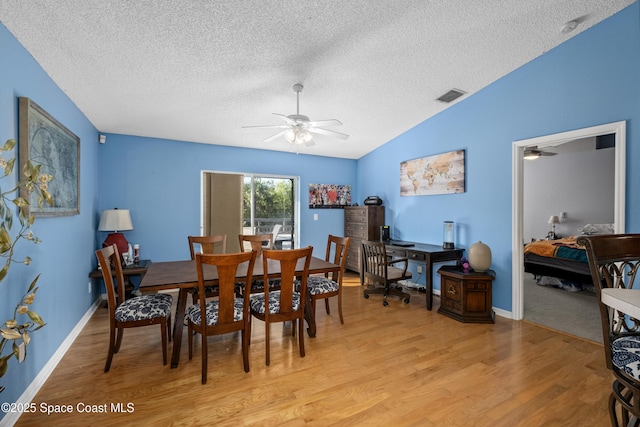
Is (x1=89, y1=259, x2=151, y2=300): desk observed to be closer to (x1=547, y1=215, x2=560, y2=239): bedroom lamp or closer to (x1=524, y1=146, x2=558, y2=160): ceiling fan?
(x1=524, y1=146, x2=558, y2=160): ceiling fan

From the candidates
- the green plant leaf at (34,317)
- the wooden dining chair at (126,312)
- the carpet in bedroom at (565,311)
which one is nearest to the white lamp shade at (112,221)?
the wooden dining chair at (126,312)

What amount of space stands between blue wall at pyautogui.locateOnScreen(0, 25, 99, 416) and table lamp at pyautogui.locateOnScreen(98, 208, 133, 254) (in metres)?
0.14

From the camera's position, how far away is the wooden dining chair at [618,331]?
1163 mm

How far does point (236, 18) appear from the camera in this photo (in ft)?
6.62

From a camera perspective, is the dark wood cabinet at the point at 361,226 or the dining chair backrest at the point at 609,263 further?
the dark wood cabinet at the point at 361,226

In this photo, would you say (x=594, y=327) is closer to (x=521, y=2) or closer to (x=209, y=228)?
(x=521, y=2)

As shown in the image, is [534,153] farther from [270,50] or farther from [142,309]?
[142,309]

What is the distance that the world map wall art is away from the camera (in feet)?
12.9

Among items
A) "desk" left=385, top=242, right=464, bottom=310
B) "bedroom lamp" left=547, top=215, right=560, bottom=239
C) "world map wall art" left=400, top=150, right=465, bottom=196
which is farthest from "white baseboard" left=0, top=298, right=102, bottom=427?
"bedroom lamp" left=547, top=215, right=560, bottom=239

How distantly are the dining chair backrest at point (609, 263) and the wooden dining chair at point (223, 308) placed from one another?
199cm

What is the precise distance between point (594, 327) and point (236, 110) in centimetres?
471

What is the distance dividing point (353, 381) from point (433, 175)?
3.23 metres

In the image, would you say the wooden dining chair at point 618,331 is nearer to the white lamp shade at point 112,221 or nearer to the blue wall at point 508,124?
the blue wall at point 508,124

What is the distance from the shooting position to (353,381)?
2.12 m
